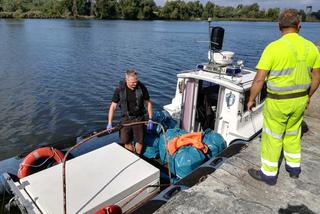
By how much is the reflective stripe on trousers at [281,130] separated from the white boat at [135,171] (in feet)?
3.10

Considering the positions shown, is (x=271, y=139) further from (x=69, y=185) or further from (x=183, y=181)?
(x=69, y=185)

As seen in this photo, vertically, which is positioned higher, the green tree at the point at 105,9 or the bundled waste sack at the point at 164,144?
the green tree at the point at 105,9

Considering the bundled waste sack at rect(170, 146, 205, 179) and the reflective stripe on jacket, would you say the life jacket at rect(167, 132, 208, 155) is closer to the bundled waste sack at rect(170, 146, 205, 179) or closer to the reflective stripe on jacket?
the bundled waste sack at rect(170, 146, 205, 179)

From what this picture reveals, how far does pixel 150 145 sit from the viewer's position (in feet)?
18.5

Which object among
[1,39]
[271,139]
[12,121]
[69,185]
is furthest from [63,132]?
[1,39]

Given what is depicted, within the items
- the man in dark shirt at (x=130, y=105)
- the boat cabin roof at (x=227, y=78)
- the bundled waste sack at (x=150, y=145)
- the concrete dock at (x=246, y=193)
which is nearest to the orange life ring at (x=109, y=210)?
the concrete dock at (x=246, y=193)

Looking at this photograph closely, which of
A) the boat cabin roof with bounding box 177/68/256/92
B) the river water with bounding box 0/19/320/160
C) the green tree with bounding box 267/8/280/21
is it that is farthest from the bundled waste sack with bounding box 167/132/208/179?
the green tree with bounding box 267/8/280/21

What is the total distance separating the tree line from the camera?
71.9 meters

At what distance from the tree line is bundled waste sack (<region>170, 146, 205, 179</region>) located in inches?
2741

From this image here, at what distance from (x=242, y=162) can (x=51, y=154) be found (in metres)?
3.10

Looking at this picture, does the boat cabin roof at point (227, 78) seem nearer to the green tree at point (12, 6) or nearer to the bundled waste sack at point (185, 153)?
the bundled waste sack at point (185, 153)

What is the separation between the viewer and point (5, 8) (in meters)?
71.9

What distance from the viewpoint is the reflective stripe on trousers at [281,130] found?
3213 millimetres

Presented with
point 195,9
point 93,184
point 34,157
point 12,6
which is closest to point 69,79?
point 34,157
